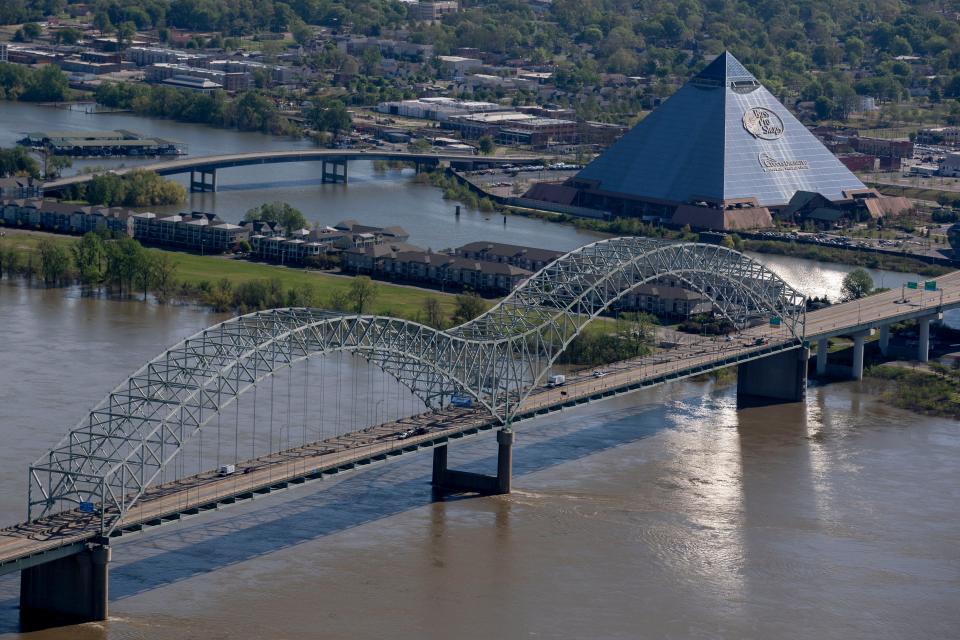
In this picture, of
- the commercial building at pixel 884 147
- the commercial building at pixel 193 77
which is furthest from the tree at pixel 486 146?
the commercial building at pixel 193 77

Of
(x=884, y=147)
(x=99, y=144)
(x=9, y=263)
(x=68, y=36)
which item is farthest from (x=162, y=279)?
(x=68, y=36)

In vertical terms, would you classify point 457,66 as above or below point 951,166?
above

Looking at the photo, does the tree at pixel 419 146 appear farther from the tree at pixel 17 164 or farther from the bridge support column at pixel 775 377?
the bridge support column at pixel 775 377

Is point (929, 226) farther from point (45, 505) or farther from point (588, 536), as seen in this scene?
point (45, 505)

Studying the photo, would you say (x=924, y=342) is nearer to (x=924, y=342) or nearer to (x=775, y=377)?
(x=924, y=342)

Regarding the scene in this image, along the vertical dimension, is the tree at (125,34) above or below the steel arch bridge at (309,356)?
above

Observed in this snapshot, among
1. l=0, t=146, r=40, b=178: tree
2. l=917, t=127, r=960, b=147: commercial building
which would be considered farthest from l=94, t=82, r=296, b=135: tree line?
l=917, t=127, r=960, b=147: commercial building
